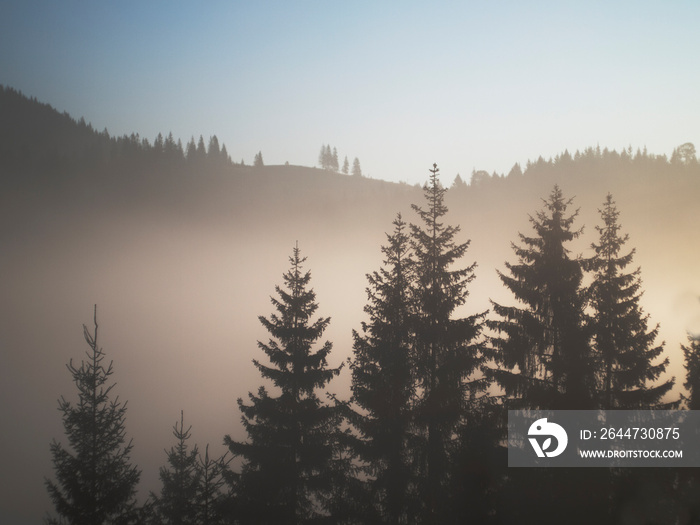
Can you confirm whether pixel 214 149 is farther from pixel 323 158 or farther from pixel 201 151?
pixel 323 158

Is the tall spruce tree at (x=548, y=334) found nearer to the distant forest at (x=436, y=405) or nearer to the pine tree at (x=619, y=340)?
the distant forest at (x=436, y=405)

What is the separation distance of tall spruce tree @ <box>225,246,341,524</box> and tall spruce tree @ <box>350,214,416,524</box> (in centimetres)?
123

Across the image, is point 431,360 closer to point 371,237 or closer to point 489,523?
point 489,523

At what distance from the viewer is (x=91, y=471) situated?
9.66 m

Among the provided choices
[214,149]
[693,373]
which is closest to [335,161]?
[214,149]

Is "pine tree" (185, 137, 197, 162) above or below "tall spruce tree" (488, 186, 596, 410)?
above

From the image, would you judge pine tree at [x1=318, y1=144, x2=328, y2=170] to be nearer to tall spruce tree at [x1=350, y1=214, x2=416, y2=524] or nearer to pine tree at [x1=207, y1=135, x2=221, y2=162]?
pine tree at [x1=207, y1=135, x2=221, y2=162]

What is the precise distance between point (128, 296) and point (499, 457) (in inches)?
6197

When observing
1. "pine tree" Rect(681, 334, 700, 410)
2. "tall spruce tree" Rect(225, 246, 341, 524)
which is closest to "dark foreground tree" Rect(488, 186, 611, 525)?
"tall spruce tree" Rect(225, 246, 341, 524)

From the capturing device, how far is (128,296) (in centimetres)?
14125

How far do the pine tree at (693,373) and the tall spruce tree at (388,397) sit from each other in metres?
10.7

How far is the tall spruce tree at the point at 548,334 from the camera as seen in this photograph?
10898mm

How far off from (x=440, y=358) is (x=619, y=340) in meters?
5.99

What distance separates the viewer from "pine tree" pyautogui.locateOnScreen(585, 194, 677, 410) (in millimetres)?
11828
